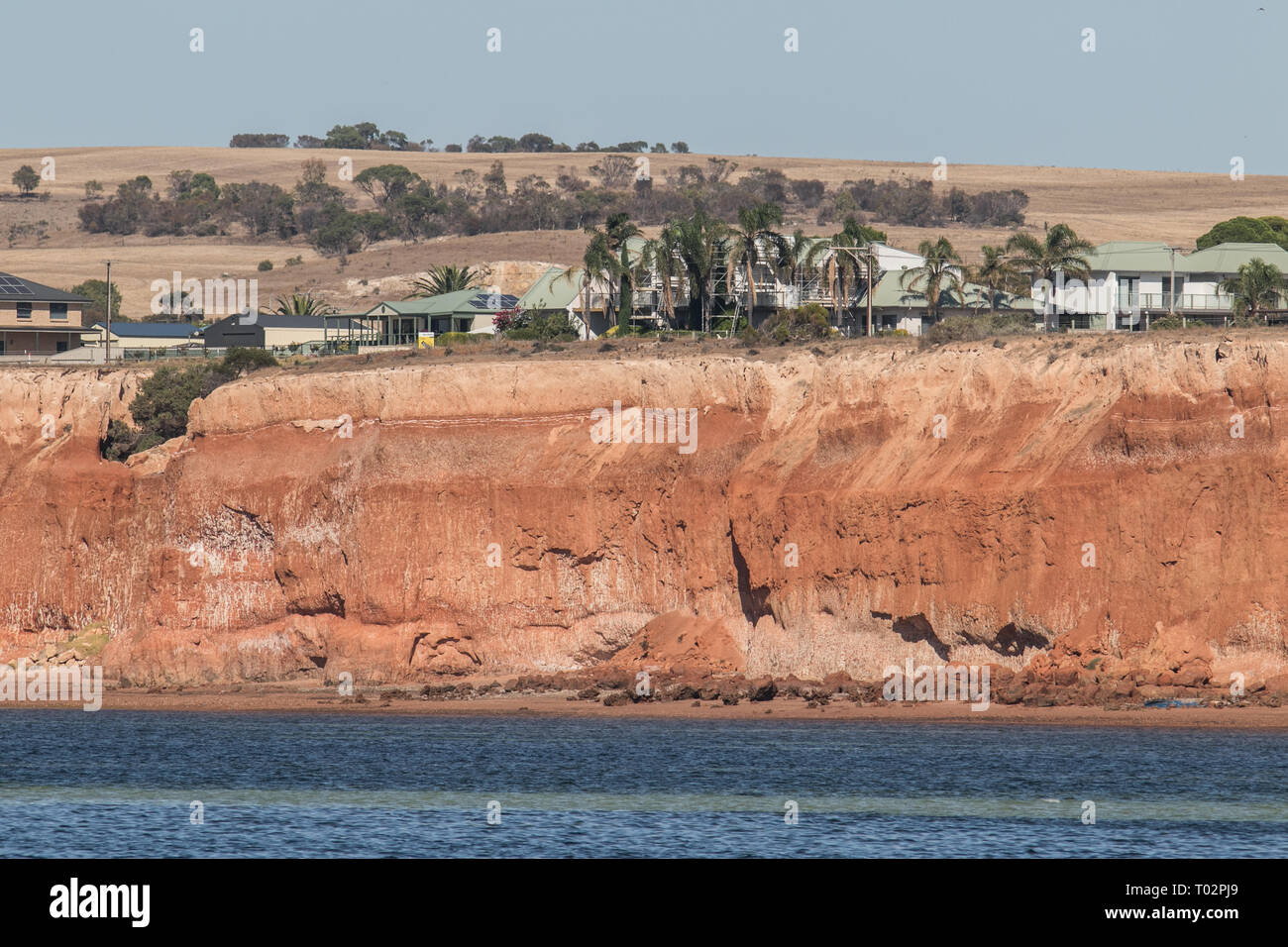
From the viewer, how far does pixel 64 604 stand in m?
61.7

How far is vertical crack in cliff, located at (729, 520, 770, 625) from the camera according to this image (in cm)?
5449

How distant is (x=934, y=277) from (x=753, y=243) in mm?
7512

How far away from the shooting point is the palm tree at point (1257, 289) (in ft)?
228

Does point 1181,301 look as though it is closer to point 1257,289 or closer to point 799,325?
point 1257,289

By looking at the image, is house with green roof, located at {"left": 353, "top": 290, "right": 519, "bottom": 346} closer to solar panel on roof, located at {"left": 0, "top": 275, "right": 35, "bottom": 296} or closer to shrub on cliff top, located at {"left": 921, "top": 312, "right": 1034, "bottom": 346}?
solar panel on roof, located at {"left": 0, "top": 275, "right": 35, "bottom": 296}

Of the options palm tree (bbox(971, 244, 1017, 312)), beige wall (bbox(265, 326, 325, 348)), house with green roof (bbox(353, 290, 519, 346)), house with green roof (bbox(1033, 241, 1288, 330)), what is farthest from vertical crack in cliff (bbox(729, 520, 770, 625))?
beige wall (bbox(265, 326, 325, 348))

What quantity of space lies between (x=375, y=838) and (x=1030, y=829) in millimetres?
11981

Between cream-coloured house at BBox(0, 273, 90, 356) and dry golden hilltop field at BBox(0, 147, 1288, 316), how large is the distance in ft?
114

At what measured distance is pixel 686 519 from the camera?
55.4 m

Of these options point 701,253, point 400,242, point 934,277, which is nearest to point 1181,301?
point 934,277

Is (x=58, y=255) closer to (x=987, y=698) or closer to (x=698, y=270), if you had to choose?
(x=698, y=270)

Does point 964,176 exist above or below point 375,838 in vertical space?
above

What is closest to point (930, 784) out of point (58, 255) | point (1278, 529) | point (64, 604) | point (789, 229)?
point (1278, 529)

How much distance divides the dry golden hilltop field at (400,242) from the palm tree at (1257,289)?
51.5m
